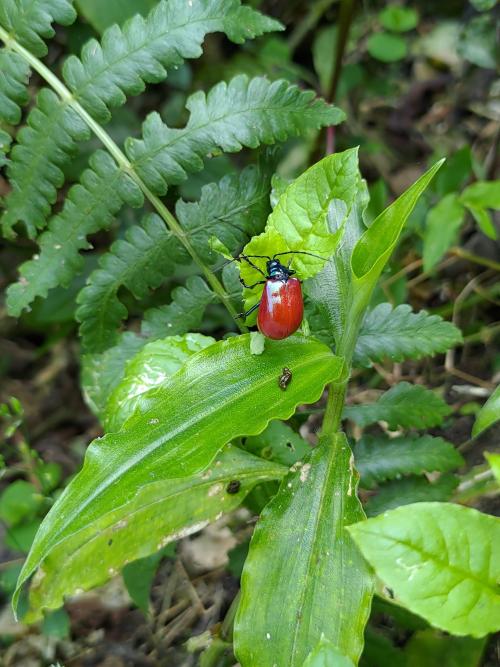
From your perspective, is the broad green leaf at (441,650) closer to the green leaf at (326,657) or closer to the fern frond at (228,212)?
the green leaf at (326,657)

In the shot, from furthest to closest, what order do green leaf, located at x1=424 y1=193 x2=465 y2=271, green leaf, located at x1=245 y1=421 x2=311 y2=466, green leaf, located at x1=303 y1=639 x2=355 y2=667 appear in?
green leaf, located at x1=424 y1=193 x2=465 y2=271 < green leaf, located at x1=245 y1=421 x2=311 y2=466 < green leaf, located at x1=303 y1=639 x2=355 y2=667

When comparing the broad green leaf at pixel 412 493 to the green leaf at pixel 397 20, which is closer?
the broad green leaf at pixel 412 493

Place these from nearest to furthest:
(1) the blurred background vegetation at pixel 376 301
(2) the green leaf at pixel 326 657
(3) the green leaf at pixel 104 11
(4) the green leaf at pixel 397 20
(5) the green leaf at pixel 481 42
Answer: (2) the green leaf at pixel 326 657 < (1) the blurred background vegetation at pixel 376 301 < (3) the green leaf at pixel 104 11 < (5) the green leaf at pixel 481 42 < (4) the green leaf at pixel 397 20

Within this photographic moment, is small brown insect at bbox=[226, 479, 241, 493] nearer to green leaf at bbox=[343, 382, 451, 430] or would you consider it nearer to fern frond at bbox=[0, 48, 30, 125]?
green leaf at bbox=[343, 382, 451, 430]

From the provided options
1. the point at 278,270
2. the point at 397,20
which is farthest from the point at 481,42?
the point at 278,270

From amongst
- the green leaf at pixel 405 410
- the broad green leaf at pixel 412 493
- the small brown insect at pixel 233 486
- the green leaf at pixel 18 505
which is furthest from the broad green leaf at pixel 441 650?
the green leaf at pixel 18 505

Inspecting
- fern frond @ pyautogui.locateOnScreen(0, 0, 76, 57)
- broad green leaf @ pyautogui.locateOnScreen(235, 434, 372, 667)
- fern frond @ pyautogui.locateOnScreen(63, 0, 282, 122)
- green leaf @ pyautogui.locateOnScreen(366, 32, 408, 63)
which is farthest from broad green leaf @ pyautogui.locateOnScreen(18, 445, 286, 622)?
green leaf @ pyautogui.locateOnScreen(366, 32, 408, 63)

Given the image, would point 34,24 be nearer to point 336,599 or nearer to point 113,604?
point 336,599

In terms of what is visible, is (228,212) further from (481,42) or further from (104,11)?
(481,42)
